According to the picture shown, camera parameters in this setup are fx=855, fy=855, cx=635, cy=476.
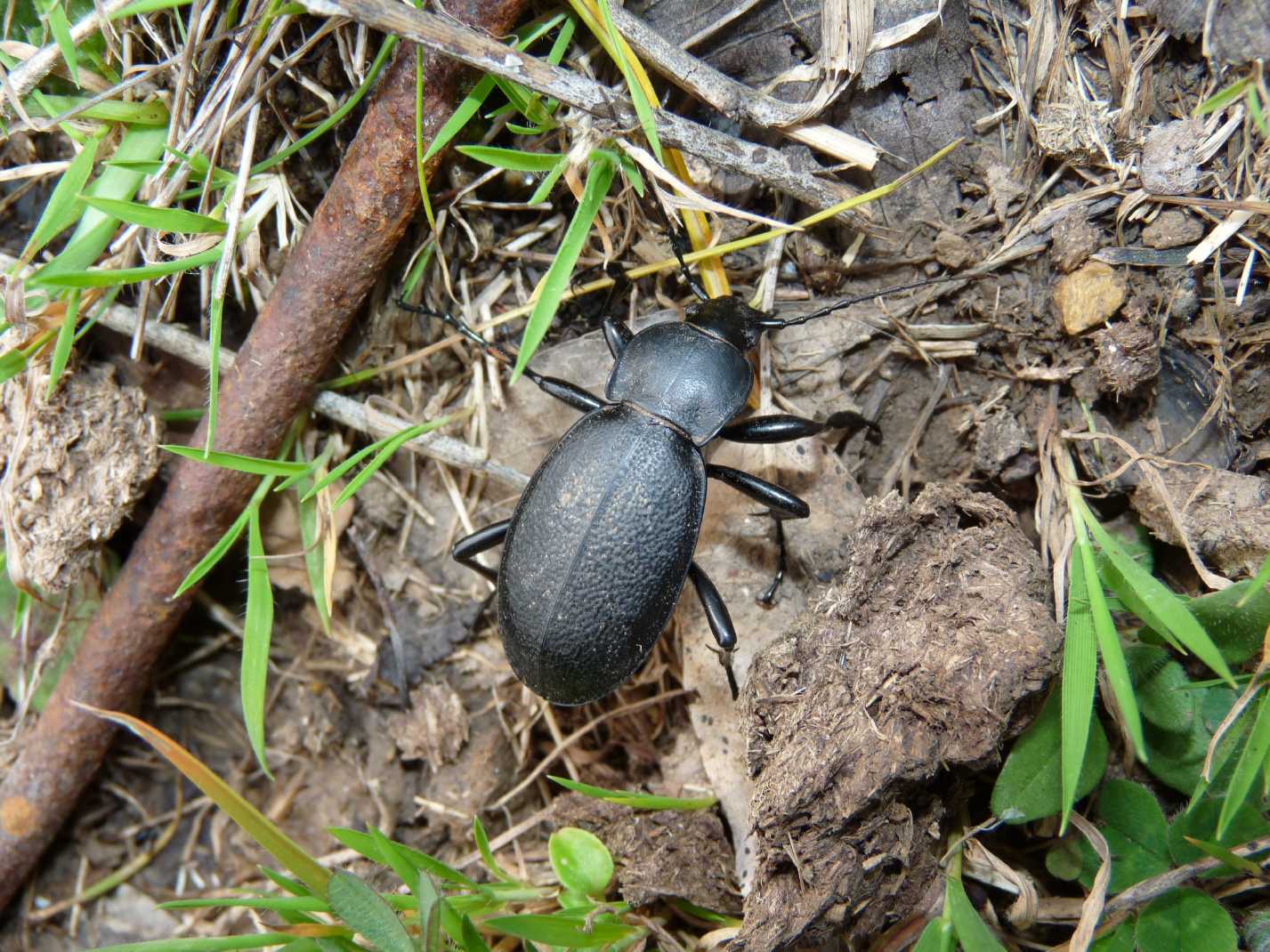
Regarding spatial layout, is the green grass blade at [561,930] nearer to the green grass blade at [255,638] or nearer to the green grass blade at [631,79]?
the green grass blade at [255,638]

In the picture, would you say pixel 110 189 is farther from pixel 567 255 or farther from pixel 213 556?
pixel 567 255

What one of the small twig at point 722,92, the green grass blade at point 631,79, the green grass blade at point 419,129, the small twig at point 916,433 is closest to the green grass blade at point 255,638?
the green grass blade at point 419,129

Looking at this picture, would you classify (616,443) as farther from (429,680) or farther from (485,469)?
(429,680)

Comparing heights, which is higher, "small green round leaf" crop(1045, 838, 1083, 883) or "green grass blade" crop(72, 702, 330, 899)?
"green grass blade" crop(72, 702, 330, 899)

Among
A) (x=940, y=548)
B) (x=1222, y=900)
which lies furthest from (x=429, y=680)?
(x=1222, y=900)

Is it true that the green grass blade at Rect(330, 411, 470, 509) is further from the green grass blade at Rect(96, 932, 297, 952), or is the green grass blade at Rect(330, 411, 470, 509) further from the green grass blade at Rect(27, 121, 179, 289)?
the green grass blade at Rect(96, 932, 297, 952)

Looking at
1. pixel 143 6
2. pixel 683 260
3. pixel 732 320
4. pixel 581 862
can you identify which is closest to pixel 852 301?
pixel 732 320

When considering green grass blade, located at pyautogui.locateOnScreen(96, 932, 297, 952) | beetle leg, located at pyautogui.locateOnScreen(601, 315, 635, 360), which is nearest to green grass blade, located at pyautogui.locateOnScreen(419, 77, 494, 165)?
beetle leg, located at pyautogui.locateOnScreen(601, 315, 635, 360)

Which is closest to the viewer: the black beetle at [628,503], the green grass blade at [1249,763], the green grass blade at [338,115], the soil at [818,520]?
the green grass blade at [1249,763]
